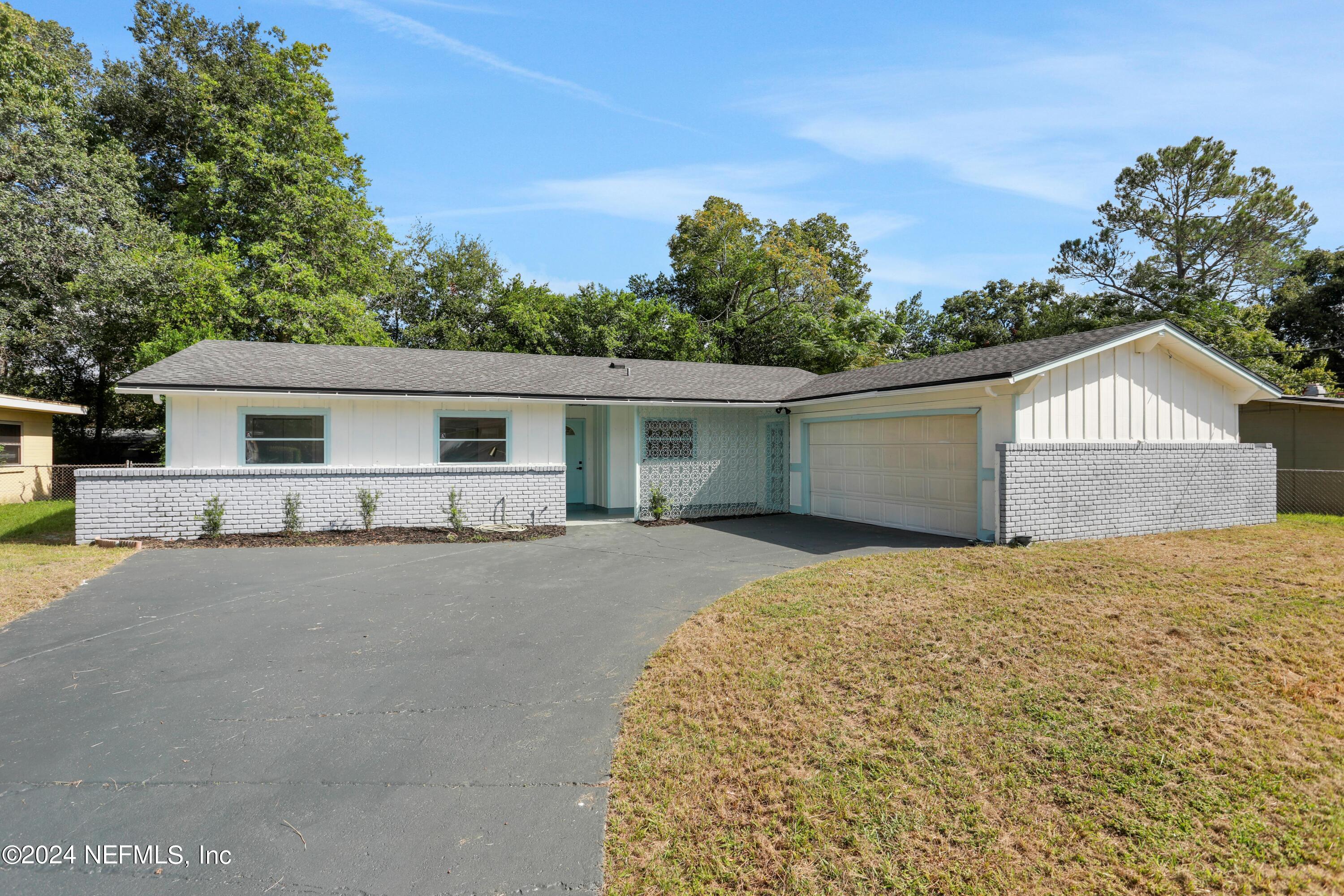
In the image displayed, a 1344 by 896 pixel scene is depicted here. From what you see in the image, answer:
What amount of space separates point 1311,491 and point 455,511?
18392mm

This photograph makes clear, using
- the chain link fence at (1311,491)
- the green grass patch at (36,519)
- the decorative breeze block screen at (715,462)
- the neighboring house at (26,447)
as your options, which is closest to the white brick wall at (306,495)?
the green grass patch at (36,519)

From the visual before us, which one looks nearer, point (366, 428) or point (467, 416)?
point (366, 428)

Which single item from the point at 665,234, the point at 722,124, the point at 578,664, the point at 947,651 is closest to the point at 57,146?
the point at 722,124

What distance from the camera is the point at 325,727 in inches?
156

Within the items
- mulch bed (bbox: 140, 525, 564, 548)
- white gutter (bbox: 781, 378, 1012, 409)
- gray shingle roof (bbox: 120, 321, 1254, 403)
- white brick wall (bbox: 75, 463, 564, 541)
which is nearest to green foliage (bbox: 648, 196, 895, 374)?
gray shingle roof (bbox: 120, 321, 1254, 403)

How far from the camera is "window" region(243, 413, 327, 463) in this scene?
10922 millimetres

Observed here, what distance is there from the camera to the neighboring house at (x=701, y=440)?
9945 mm

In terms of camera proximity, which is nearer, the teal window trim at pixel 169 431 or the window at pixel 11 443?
the teal window trim at pixel 169 431

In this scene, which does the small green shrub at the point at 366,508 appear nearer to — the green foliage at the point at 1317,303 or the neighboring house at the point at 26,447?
the neighboring house at the point at 26,447

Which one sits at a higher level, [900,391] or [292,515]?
[900,391]

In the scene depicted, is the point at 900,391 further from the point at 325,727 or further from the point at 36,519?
the point at 36,519

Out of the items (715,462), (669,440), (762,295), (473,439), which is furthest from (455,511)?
(762,295)

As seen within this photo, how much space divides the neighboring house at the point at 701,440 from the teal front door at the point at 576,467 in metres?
1.63

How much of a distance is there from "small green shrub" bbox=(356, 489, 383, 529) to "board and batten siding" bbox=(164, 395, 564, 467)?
0.55 m
